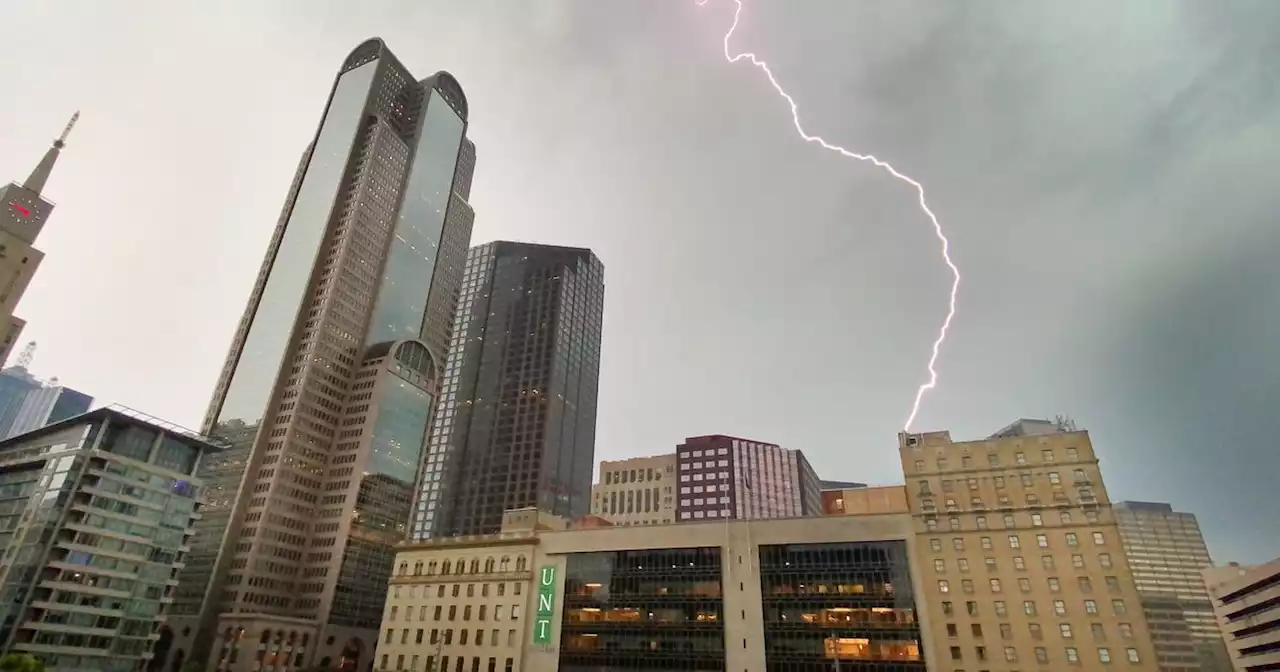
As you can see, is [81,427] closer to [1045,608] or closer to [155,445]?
[155,445]

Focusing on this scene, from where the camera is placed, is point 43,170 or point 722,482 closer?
point 43,170

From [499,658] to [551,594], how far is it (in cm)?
1002

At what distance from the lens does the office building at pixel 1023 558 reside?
227ft

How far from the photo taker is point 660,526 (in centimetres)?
9056

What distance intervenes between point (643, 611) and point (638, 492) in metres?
100

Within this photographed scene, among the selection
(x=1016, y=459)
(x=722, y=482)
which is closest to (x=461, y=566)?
(x=1016, y=459)

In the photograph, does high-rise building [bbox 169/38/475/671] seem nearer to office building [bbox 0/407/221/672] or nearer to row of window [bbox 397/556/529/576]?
office building [bbox 0/407/221/672]

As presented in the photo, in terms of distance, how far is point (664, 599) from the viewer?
8644 cm

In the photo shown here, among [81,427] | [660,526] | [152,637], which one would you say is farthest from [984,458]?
[81,427]

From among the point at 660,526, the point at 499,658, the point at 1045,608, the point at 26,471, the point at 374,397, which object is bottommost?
the point at 499,658

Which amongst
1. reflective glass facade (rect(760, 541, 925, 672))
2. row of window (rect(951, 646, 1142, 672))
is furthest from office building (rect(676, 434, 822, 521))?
row of window (rect(951, 646, 1142, 672))

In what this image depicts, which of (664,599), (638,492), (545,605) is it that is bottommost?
(545,605)

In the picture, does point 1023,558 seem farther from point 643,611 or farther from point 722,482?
point 722,482

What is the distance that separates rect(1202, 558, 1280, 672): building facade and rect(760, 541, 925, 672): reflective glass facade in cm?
10019
